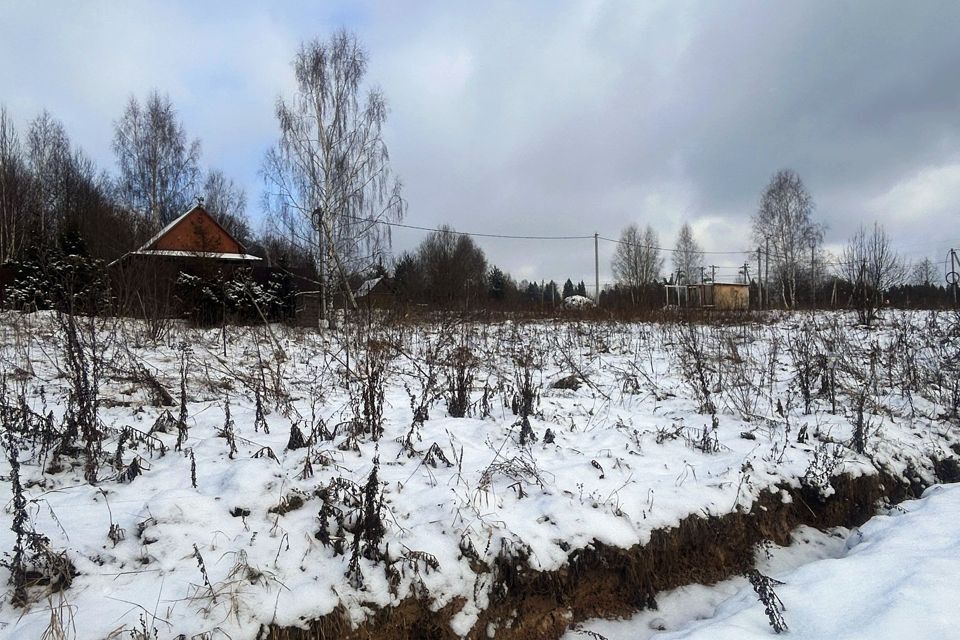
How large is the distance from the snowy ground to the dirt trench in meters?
0.09

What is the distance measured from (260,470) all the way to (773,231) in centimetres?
3202

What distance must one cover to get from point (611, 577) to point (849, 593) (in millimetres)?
1103

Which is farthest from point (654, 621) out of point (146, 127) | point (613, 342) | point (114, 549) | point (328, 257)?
point (146, 127)

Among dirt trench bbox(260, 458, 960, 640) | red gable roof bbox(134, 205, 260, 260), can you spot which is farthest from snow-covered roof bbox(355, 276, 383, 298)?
red gable roof bbox(134, 205, 260, 260)

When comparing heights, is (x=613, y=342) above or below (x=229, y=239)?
below

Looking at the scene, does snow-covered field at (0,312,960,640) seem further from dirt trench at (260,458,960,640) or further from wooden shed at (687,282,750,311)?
wooden shed at (687,282,750,311)

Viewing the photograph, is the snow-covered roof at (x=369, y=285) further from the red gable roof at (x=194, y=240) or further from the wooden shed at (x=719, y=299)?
the wooden shed at (x=719, y=299)

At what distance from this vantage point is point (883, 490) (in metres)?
3.79

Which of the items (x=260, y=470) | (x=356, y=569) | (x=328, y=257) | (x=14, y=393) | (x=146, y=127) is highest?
(x=146, y=127)

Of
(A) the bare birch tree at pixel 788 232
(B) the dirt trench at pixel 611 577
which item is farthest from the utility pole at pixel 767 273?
(B) the dirt trench at pixel 611 577

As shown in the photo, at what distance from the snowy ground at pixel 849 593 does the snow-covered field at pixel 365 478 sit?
0.12 metres

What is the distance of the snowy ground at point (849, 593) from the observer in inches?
81.0

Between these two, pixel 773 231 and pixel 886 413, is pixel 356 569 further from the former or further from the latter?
pixel 773 231

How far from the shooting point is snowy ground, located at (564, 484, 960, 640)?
6.75 ft
